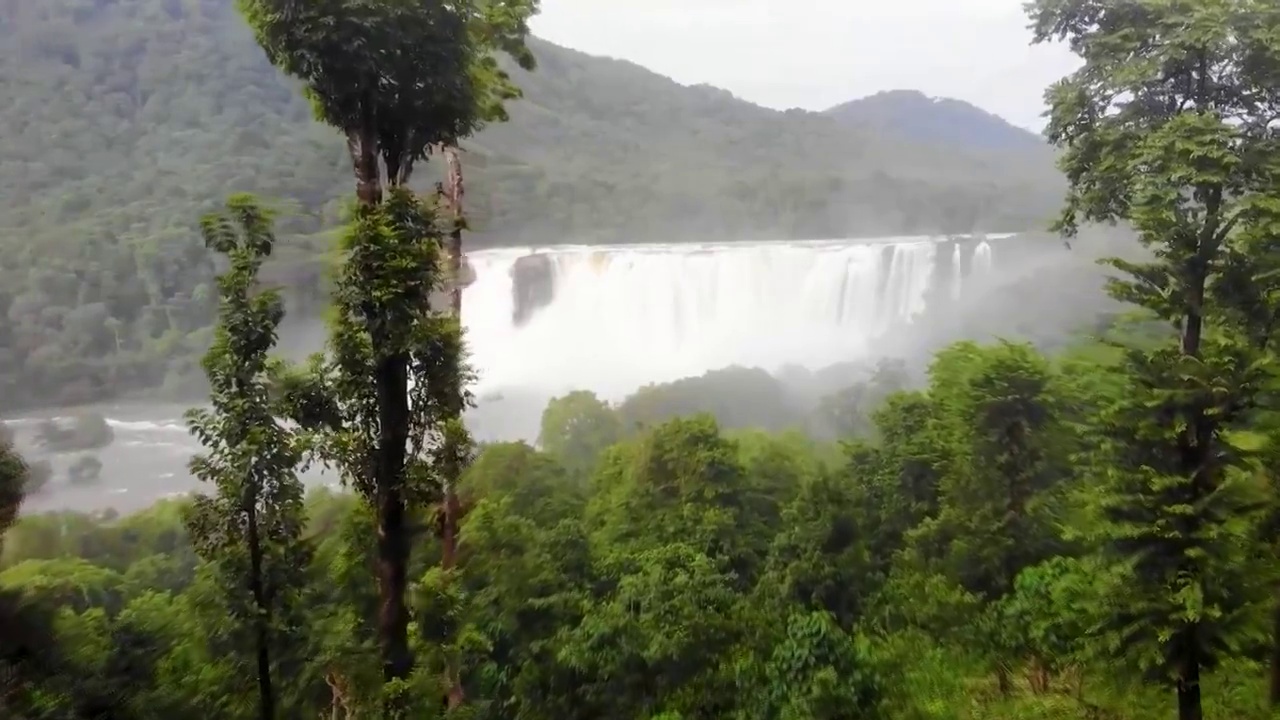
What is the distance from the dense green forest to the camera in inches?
216

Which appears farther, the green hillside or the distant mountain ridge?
the distant mountain ridge

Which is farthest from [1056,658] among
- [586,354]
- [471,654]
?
[586,354]

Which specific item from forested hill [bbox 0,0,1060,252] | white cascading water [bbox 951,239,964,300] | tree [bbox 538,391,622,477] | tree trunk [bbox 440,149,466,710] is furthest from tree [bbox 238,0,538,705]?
forested hill [bbox 0,0,1060,252]

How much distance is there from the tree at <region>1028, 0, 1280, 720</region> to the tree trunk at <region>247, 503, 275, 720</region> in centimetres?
602

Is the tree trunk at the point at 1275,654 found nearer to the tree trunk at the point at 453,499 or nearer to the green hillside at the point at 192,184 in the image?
the tree trunk at the point at 453,499

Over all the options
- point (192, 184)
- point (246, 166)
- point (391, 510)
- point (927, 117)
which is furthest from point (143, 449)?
point (927, 117)

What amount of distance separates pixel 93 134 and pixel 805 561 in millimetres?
Result: 58720

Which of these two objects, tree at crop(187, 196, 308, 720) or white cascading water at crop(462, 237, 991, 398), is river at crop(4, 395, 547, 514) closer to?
white cascading water at crop(462, 237, 991, 398)

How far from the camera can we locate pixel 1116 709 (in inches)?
333

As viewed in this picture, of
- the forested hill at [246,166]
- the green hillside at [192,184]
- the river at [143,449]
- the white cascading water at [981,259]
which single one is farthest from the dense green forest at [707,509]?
the forested hill at [246,166]

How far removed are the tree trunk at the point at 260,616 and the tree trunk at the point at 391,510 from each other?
782mm

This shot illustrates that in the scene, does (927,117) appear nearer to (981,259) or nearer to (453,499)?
(981,259)

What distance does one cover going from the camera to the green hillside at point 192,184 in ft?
126

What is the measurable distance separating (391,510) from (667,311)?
32549 mm
